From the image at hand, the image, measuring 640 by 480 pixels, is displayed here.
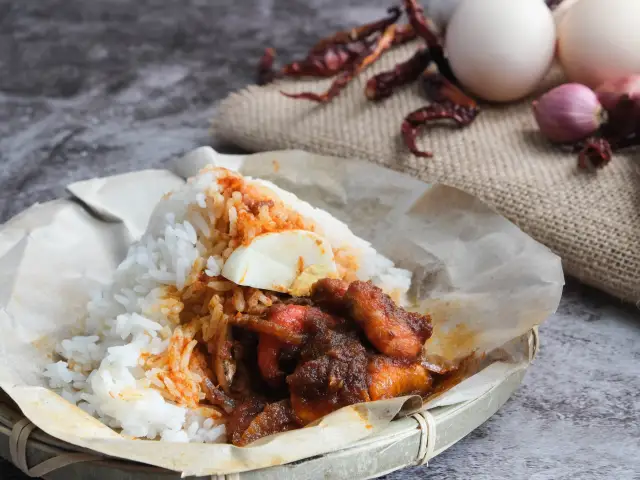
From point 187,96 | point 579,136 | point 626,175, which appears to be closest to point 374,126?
point 579,136

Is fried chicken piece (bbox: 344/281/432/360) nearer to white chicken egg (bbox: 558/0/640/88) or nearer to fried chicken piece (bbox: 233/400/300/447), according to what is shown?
fried chicken piece (bbox: 233/400/300/447)

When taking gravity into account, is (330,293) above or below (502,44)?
below

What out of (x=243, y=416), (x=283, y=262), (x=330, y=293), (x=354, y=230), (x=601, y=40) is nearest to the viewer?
(x=243, y=416)

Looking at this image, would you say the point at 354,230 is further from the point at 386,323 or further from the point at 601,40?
the point at 601,40

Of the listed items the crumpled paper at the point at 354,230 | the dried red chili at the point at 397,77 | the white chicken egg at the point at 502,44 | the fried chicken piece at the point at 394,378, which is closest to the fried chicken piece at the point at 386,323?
the fried chicken piece at the point at 394,378

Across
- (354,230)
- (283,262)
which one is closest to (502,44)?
(354,230)

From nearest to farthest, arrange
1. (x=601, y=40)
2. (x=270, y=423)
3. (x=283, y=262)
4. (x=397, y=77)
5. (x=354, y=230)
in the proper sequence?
(x=270, y=423) → (x=283, y=262) → (x=354, y=230) → (x=601, y=40) → (x=397, y=77)
